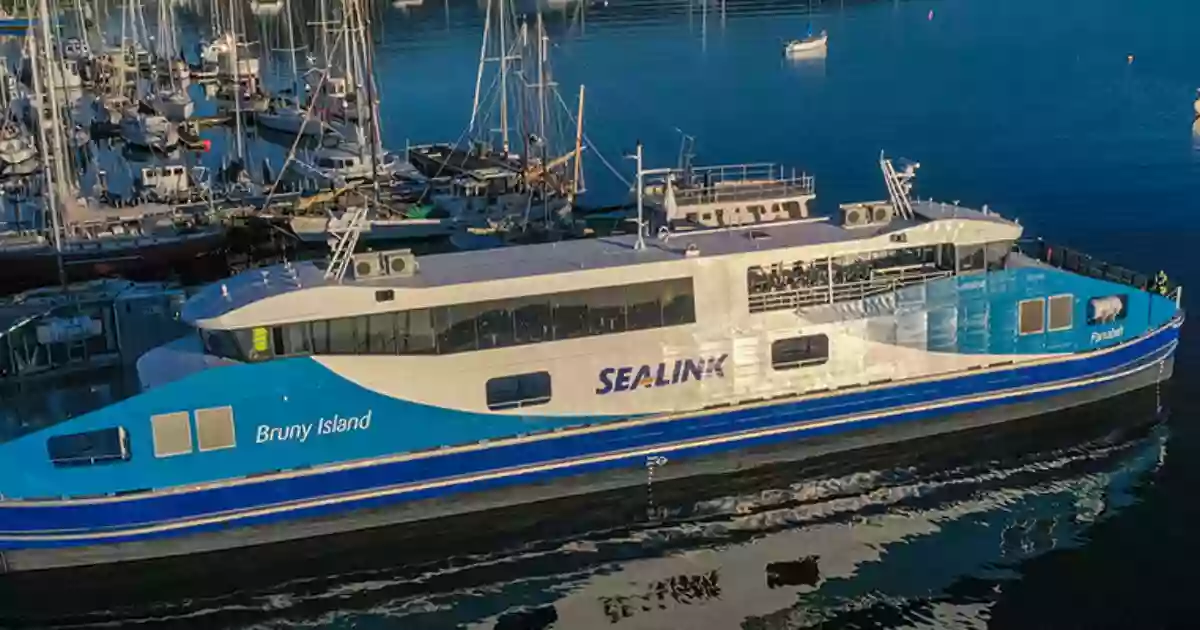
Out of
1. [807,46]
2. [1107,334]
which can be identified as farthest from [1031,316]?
[807,46]

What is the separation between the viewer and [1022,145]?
66938mm

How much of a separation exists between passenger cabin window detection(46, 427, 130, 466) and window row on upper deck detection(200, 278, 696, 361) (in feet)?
7.70

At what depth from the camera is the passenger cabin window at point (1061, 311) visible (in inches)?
1125

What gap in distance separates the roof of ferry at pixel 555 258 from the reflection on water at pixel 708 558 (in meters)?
4.92

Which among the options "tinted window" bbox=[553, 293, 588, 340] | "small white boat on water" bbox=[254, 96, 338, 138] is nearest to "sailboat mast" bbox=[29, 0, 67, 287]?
"small white boat on water" bbox=[254, 96, 338, 138]

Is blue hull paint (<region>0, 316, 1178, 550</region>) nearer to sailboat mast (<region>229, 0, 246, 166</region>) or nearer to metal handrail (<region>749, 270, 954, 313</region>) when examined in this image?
metal handrail (<region>749, 270, 954, 313</region>)

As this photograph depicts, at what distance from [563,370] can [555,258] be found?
2.54m

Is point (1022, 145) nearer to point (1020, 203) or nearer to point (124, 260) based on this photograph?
point (1020, 203)

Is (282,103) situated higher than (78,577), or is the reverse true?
(282,103)

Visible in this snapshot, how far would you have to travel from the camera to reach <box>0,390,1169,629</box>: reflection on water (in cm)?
2292

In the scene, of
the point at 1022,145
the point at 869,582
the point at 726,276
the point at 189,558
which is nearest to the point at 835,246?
the point at 726,276

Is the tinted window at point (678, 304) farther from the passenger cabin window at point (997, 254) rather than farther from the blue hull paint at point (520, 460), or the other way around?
the passenger cabin window at point (997, 254)

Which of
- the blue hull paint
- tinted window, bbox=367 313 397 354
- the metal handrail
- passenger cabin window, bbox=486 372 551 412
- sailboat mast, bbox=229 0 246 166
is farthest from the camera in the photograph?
sailboat mast, bbox=229 0 246 166

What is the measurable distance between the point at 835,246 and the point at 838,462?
487 cm
